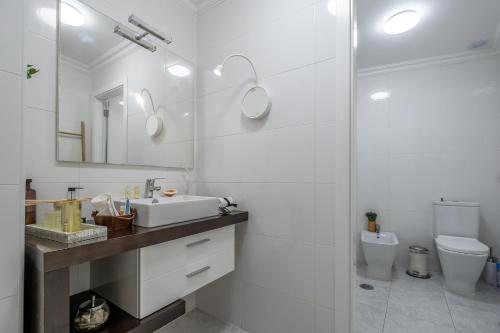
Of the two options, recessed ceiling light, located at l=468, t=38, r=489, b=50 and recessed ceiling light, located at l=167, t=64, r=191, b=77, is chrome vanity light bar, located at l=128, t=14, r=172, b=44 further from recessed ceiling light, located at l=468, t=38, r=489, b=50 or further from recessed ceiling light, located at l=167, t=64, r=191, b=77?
recessed ceiling light, located at l=468, t=38, r=489, b=50

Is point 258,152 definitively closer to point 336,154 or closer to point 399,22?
point 336,154

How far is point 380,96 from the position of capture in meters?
2.95

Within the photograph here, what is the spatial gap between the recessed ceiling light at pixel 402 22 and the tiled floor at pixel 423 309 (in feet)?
8.08

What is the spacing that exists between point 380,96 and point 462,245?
5.97 ft

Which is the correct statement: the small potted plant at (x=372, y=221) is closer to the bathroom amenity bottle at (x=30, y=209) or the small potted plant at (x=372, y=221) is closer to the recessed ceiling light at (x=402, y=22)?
the recessed ceiling light at (x=402, y=22)

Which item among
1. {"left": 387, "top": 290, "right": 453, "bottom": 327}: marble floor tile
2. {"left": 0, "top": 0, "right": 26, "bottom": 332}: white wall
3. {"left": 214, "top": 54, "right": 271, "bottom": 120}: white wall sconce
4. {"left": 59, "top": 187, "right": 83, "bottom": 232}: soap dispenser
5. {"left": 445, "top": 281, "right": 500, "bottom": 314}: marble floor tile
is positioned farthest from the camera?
{"left": 445, "top": 281, "right": 500, "bottom": 314}: marble floor tile

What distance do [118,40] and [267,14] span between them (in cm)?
94

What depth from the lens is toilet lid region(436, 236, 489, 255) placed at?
209cm

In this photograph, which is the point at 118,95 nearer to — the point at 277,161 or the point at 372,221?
the point at 277,161

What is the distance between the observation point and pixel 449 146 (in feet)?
8.59

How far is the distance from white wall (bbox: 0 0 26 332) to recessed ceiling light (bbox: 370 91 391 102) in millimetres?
3235

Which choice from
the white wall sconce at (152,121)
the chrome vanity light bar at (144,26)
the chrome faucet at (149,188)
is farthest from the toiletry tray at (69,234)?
the chrome vanity light bar at (144,26)

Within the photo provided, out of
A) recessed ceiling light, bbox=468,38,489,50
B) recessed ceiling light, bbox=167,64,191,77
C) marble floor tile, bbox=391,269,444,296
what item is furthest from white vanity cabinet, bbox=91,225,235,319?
recessed ceiling light, bbox=468,38,489,50

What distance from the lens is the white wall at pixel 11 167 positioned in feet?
2.28
